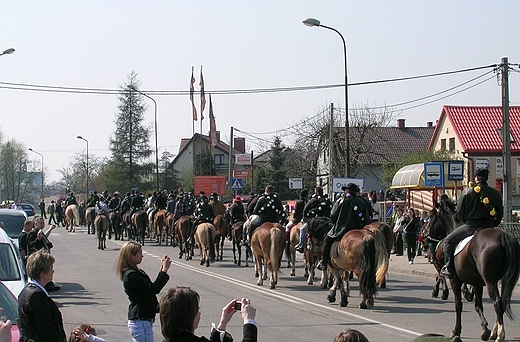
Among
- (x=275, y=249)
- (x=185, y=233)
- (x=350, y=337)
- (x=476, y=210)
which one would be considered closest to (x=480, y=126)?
(x=185, y=233)

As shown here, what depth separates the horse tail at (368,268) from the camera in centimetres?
1468

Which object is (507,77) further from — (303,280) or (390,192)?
(390,192)

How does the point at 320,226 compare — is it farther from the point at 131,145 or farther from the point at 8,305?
the point at 131,145

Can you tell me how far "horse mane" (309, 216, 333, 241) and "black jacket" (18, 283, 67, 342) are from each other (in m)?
12.3

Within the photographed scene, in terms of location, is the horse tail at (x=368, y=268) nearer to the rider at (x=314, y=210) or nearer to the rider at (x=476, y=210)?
the rider at (x=476, y=210)

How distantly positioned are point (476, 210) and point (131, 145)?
8212 centimetres

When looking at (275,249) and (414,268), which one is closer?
(275,249)

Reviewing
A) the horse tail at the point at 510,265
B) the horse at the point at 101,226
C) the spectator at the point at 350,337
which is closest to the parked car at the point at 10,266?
the horse tail at the point at 510,265

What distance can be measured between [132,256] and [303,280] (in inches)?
523

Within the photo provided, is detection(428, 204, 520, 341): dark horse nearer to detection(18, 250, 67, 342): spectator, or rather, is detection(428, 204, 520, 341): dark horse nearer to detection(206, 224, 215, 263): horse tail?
detection(18, 250, 67, 342): spectator

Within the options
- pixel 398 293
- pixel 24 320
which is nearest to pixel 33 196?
pixel 398 293

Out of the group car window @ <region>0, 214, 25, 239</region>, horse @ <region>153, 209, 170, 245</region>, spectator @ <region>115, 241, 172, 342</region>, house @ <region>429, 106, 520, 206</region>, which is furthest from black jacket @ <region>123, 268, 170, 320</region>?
house @ <region>429, 106, 520, 206</region>

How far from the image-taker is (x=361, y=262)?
14875mm

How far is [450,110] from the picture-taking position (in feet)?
200
